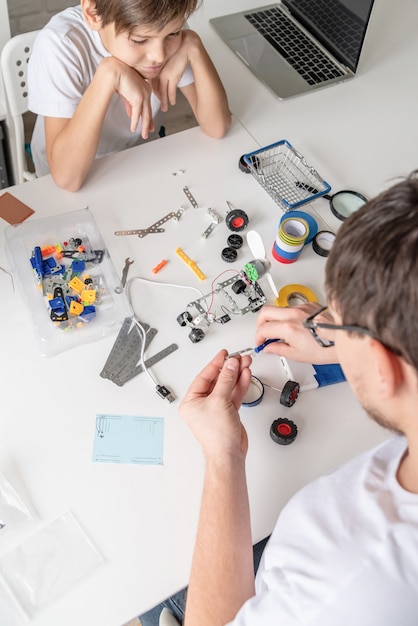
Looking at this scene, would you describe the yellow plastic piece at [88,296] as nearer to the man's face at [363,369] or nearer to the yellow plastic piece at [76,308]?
the yellow plastic piece at [76,308]

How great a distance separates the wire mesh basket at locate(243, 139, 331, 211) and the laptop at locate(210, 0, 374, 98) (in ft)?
0.96

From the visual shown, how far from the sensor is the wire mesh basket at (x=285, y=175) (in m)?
1.54

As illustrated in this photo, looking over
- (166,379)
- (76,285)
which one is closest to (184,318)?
(166,379)

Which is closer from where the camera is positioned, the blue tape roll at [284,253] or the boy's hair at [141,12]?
the boy's hair at [141,12]

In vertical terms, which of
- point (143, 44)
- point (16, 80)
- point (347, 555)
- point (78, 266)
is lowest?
point (347, 555)

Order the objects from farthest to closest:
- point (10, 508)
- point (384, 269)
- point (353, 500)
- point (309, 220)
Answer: point (309, 220)
point (10, 508)
point (353, 500)
point (384, 269)

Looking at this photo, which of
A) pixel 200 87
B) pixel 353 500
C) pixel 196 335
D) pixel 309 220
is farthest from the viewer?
pixel 200 87

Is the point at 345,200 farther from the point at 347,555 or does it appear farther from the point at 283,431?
the point at 347,555

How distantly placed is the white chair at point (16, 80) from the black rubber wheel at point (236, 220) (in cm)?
76

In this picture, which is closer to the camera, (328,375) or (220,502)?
(220,502)

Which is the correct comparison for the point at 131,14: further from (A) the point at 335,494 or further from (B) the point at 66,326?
(A) the point at 335,494

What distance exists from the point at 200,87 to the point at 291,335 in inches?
32.6

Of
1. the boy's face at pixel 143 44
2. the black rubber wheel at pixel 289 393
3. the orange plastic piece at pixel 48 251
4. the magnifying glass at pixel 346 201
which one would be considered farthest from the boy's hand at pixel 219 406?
the boy's face at pixel 143 44

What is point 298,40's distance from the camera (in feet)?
6.45
